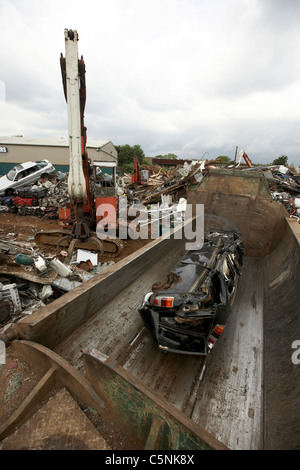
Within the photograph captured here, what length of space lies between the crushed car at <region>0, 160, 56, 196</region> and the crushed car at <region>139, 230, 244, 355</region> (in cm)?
1275

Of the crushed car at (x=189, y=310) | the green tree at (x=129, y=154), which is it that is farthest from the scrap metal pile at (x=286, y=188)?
the green tree at (x=129, y=154)

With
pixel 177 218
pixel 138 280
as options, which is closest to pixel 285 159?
pixel 177 218

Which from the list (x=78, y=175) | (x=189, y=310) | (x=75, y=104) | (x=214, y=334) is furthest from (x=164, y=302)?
(x=75, y=104)

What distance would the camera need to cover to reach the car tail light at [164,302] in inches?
95.7

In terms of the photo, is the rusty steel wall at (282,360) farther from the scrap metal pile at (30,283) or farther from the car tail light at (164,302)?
the scrap metal pile at (30,283)

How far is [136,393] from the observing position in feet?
4.67

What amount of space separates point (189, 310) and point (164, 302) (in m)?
0.29

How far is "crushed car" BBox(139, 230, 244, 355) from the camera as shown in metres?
2.32

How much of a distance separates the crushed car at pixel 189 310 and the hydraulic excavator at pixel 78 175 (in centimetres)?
376

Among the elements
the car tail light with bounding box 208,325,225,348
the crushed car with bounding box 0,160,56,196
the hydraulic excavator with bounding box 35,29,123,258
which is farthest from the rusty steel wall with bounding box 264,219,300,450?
the crushed car with bounding box 0,160,56,196

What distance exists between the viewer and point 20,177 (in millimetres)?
12703

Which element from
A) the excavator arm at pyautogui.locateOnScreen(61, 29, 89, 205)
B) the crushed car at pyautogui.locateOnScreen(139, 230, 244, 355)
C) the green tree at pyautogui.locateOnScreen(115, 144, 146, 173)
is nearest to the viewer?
the crushed car at pyautogui.locateOnScreen(139, 230, 244, 355)

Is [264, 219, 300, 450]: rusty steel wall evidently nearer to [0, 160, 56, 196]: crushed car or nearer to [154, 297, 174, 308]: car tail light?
[154, 297, 174, 308]: car tail light

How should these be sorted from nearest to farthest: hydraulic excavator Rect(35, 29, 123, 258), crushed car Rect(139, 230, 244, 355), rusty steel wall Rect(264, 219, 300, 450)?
rusty steel wall Rect(264, 219, 300, 450)
crushed car Rect(139, 230, 244, 355)
hydraulic excavator Rect(35, 29, 123, 258)
